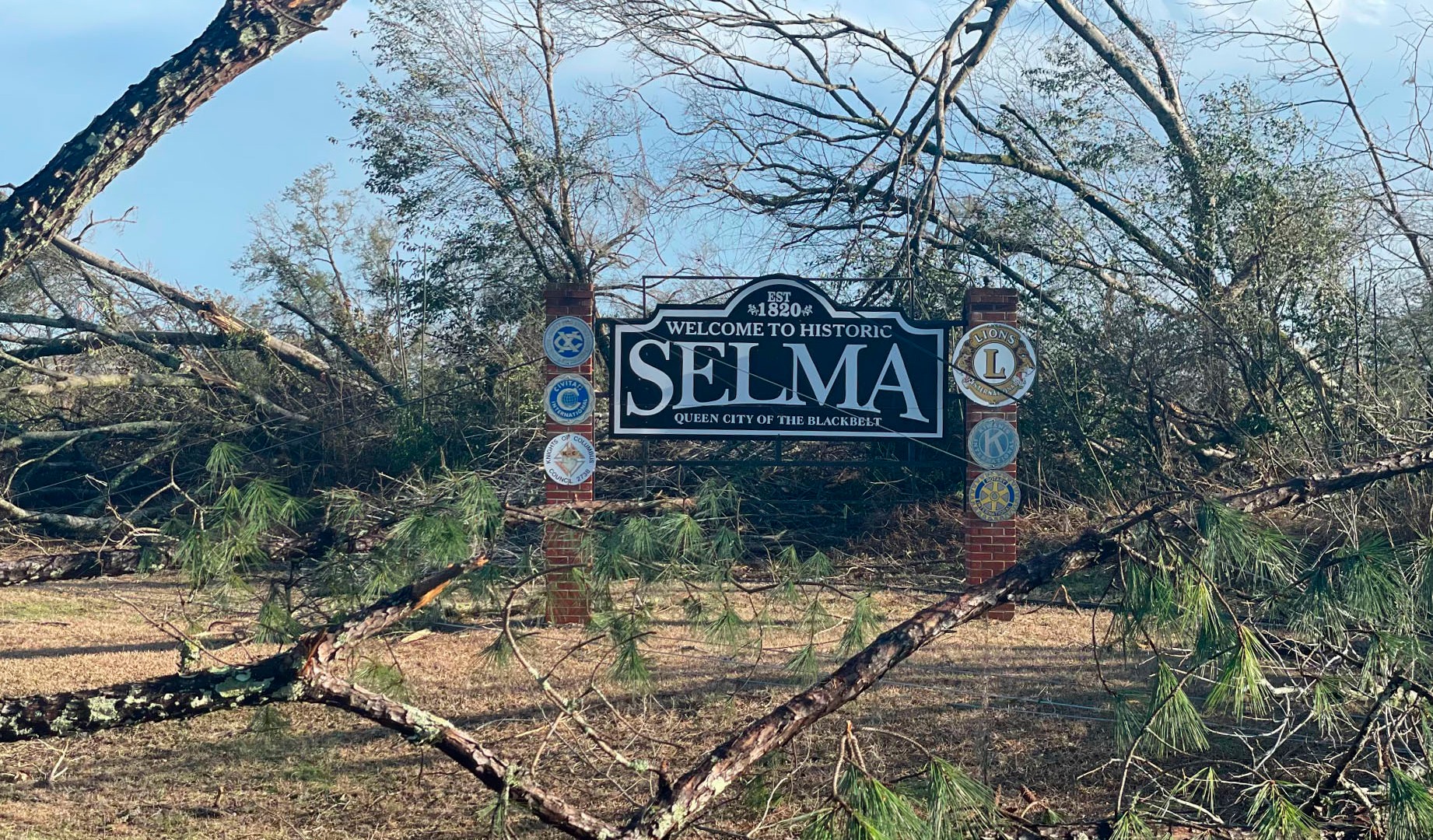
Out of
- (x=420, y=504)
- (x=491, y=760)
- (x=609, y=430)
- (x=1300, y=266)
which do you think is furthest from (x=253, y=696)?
(x=1300, y=266)

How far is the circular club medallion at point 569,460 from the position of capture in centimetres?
880

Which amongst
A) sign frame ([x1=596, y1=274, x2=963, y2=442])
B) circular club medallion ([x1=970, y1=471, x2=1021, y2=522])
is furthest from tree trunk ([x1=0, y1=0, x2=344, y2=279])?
circular club medallion ([x1=970, y1=471, x2=1021, y2=522])

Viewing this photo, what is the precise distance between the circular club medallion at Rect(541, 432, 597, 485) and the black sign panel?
503 millimetres

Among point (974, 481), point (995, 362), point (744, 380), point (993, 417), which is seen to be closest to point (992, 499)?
point (974, 481)

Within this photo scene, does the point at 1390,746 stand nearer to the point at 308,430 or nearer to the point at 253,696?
the point at 253,696

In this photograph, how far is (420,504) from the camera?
13.9ft

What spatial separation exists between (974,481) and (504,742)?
4.52m

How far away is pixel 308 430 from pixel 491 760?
9783 millimetres

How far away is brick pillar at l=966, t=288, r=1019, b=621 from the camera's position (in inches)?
356

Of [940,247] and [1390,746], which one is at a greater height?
[940,247]

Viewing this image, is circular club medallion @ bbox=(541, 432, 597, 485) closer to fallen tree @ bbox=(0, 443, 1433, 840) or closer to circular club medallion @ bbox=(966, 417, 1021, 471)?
circular club medallion @ bbox=(966, 417, 1021, 471)

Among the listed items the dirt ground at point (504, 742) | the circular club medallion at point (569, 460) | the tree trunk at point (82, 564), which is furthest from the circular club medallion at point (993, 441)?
the tree trunk at point (82, 564)

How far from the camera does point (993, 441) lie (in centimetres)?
905

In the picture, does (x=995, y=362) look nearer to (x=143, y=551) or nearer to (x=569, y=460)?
(x=569, y=460)
